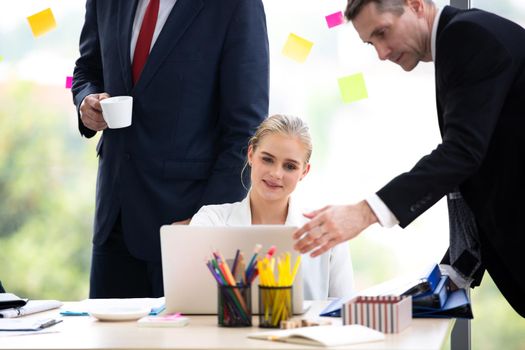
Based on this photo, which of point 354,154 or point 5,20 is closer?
point 354,154

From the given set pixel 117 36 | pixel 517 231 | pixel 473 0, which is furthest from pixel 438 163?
pixel 473 0

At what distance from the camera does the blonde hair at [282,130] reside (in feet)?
9.25

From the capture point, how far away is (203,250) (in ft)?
6.91

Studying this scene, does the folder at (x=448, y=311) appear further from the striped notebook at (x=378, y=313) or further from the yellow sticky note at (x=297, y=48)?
the yellow sticky note at (x=297, y=48)

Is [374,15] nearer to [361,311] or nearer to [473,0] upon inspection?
[361,311]

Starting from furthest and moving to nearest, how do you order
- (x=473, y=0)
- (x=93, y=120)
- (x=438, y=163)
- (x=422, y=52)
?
1. (x=473, y=0)
2. (x=93, y=120)
3. (x=422, y=52)
4. (x=438, y=163)

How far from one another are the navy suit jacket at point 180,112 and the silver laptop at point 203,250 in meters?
0.66

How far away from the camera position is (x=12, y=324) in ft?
6.76

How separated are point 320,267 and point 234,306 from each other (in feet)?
2.72

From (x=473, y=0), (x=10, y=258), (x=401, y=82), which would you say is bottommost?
A: (x=10, y=258)

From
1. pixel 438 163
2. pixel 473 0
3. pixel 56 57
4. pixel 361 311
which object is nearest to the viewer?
pixel 361 311

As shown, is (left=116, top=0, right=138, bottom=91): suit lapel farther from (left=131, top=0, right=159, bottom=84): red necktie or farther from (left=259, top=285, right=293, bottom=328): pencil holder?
(left=259, top=285, right=293, bottom=328): pencil holder

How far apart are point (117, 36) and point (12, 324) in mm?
1120

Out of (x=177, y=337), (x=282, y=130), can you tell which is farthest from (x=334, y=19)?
(x=177, y=337)
